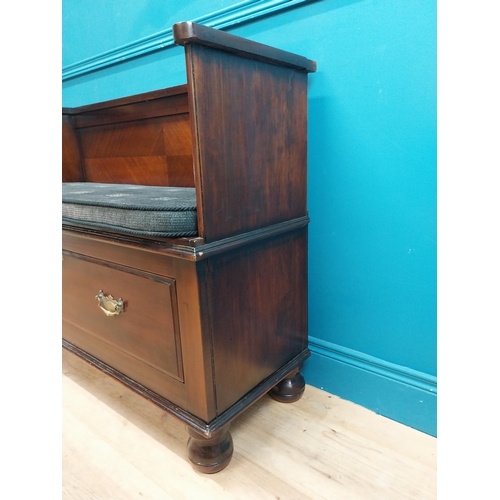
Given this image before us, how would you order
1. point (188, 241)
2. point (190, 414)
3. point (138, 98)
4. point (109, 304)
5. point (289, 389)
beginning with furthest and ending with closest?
point (138, 98), point (289, 389), point (109, 304), point (190, 414), point (188, 241)

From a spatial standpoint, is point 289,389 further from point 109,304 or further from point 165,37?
point 165,37

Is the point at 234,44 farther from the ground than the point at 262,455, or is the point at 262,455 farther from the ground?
the point at 234,44

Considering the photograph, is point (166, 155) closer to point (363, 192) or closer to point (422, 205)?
point (363, 192)

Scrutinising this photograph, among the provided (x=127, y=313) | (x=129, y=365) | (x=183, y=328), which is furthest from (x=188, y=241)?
(x=129, y=365)

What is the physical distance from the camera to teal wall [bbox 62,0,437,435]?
0.83 meters

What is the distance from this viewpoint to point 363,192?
3.06ft

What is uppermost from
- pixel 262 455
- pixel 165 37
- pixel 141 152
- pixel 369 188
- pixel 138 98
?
pixel 165 37

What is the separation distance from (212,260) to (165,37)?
33.9 inches

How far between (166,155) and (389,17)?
699 mm

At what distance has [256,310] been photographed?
0.87 m

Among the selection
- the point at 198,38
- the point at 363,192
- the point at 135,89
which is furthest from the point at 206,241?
the point at 135,89

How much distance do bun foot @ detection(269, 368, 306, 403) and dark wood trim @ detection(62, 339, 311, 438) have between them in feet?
0.16

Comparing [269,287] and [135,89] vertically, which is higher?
[135,89]

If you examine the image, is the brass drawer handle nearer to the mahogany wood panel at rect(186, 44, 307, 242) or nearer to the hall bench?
the hall bench
